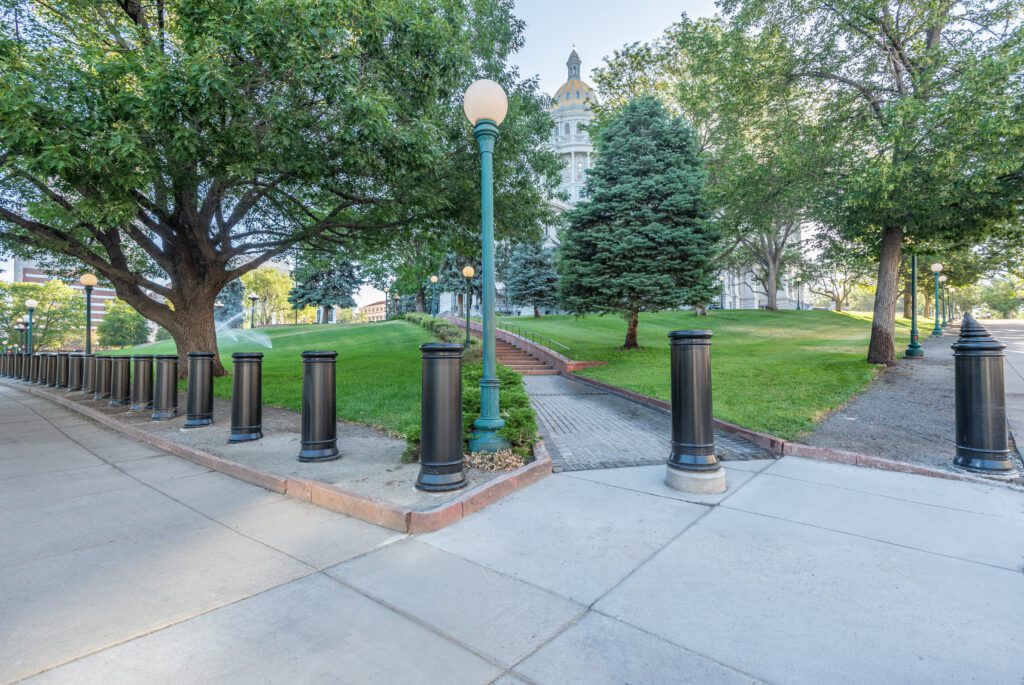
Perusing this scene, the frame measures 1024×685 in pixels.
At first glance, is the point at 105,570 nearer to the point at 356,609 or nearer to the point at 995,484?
the point at 356,609

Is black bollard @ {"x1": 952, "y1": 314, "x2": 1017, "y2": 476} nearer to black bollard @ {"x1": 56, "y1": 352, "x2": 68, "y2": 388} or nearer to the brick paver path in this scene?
the brick paver path

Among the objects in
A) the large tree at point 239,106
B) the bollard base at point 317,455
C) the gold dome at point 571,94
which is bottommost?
the bollard base at point 317,455

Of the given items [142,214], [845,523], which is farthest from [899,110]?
[142,214]

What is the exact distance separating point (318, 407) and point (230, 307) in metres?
63.4

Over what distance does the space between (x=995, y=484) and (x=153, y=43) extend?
12.3 meters

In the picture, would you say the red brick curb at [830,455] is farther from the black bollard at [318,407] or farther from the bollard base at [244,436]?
the bollard base at [244,436]

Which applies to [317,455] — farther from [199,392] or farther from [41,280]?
[41,280]

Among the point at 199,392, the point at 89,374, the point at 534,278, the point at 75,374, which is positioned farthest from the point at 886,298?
the point at 534,278

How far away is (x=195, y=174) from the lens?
9320 millimetres

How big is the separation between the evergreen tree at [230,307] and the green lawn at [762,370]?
1794 inches

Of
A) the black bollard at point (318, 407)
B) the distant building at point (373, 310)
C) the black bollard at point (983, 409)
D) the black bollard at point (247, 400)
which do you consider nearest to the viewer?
the black bollard at point (983, 409)

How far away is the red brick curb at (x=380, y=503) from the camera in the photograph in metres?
3.96

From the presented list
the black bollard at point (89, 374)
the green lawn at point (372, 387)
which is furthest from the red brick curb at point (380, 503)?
the black bollard at point (89, 374)

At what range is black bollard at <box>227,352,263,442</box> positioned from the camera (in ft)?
22.3
